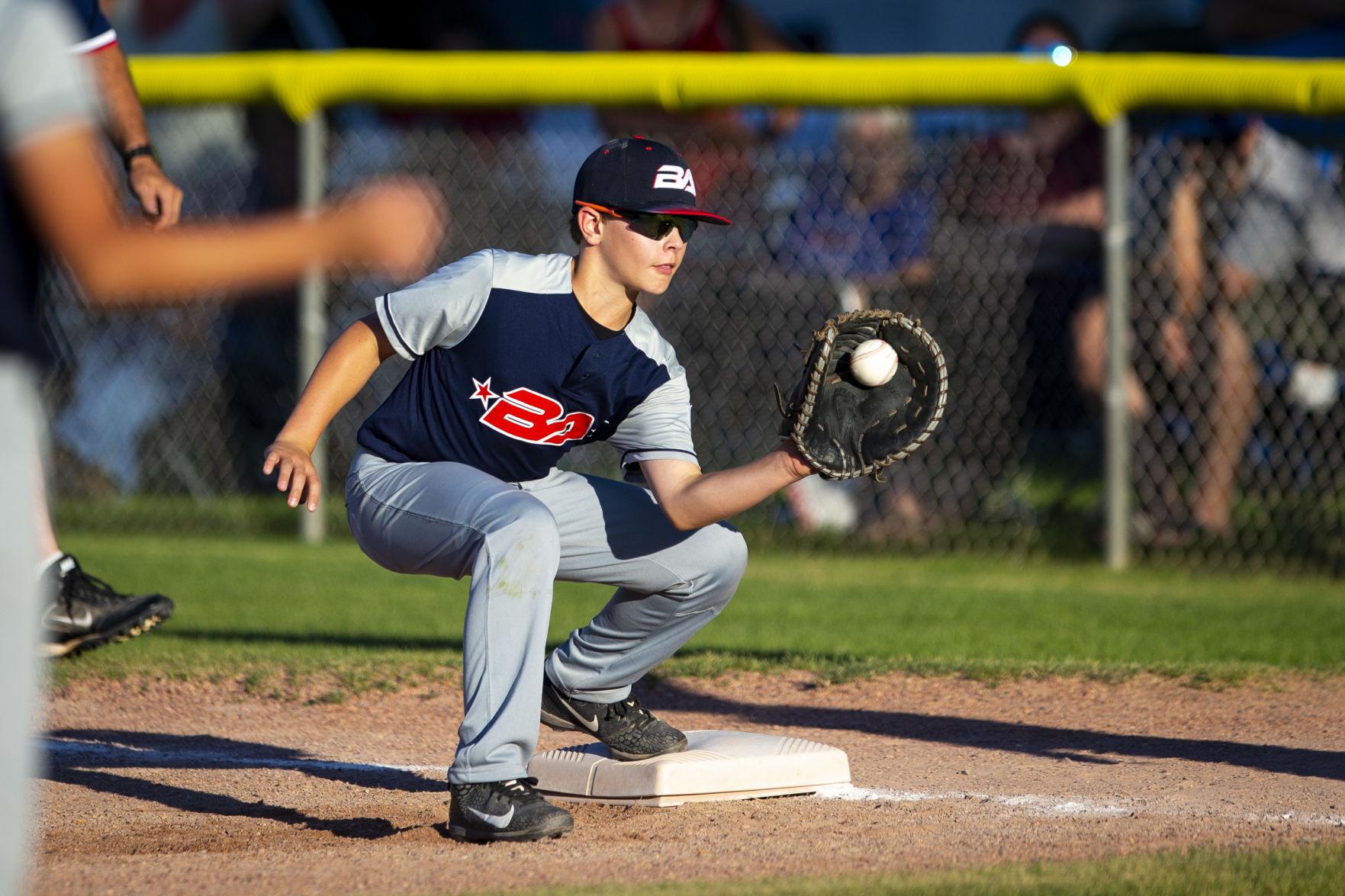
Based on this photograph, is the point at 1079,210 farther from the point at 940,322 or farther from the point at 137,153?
the point at 137,153

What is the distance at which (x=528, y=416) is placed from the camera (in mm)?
3752

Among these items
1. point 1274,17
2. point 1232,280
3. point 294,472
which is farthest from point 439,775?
point 1274,17

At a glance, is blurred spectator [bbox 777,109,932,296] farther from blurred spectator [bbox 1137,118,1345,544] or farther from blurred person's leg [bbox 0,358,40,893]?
blurred person's leg [bbox 0,358,40,893]

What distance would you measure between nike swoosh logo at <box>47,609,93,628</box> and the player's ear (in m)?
2.00

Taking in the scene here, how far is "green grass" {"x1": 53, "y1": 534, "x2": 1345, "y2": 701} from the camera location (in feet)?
17.4

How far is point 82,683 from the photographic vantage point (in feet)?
17.1

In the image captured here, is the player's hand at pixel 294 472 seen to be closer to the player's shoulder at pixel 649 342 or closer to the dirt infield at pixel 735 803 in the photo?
the dirt infield at pixel 735 803

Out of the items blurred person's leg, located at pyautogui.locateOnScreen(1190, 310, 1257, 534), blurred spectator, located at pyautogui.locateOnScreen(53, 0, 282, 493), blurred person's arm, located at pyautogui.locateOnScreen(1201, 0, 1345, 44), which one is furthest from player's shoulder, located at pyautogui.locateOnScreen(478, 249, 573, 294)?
blurred person's arm, located at pyautogui.locateOnScreen(1201, 0, 1345, 44)

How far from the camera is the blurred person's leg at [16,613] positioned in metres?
1.98

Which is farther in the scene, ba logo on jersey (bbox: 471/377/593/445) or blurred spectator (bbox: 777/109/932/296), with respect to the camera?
blurred spectator (bbox: 777/109/932/296)

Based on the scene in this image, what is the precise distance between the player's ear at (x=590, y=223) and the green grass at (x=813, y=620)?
1.89 meters

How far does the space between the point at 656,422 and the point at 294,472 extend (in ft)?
3.26

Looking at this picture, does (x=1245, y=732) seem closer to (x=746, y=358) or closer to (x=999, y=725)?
(x=999, y=725)

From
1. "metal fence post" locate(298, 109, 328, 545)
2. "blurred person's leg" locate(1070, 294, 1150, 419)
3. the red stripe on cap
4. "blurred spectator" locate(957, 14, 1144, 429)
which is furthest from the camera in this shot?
"metal fence post" locate(298, 109, 328, 545)
